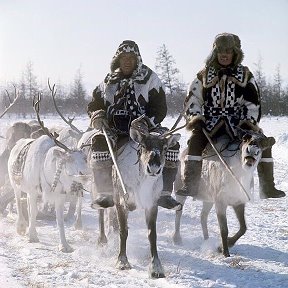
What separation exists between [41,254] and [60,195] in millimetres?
1020

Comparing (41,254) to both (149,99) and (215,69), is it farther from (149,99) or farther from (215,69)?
(215,69)

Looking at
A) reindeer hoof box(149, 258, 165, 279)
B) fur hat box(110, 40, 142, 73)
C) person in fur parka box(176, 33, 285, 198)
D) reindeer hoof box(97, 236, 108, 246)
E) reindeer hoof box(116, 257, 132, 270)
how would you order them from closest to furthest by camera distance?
reindeer hoof box(149, 258, 165, 279) → reindeer hoof box(116, 257, 132, 270) → fur hat box(110, 40, 142, 73) → person in fur parka box(176, 33, 285, 198) → reindeer hoof box(97, 236, 108, 246)

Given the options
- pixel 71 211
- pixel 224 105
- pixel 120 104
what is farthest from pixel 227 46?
pixel 71 211

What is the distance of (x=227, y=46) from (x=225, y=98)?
2.37 feet

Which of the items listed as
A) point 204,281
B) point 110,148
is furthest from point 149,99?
point 204,281

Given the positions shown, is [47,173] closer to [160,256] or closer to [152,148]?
[160,256]

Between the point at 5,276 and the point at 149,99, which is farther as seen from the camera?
the point at 149,99

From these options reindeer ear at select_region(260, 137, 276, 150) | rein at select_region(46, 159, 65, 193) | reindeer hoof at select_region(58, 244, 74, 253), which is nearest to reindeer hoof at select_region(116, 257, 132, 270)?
reindeer hoof at select_region(58, 244, 74, 253)

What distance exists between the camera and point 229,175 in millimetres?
6922

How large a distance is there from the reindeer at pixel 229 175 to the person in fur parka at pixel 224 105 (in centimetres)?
23

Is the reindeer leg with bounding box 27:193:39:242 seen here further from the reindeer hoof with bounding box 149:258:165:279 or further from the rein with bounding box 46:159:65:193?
the reindeer hoof with bounding box 149:258:165:279

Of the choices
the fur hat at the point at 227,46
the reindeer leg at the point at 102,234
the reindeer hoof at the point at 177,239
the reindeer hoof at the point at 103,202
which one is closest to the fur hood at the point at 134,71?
the fur hat at the point at 227,46

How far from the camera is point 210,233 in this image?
8.42 m

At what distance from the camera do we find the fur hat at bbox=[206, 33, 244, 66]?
6969 mm
